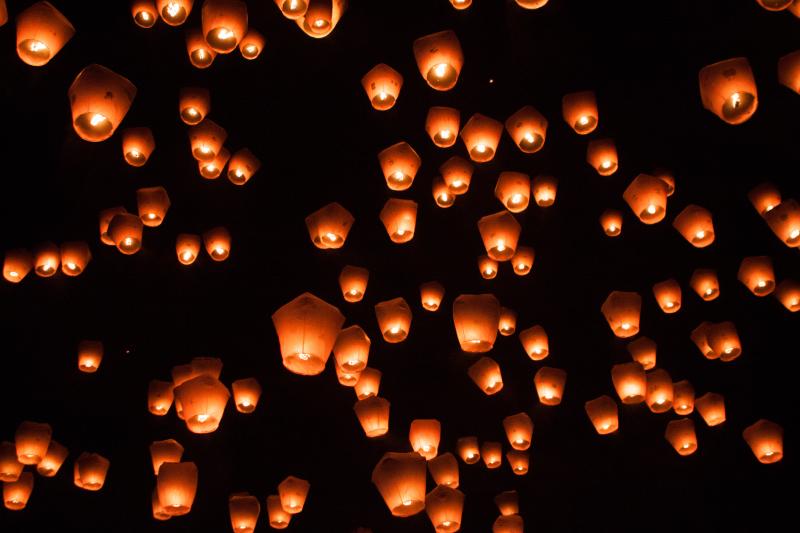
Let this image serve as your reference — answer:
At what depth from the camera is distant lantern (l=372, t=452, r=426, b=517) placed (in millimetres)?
3545

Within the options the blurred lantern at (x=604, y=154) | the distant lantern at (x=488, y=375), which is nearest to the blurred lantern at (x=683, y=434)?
the distant lantern at (x=488, y=375)

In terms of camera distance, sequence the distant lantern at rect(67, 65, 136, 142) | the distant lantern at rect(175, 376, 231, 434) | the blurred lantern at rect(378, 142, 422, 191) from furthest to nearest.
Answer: the blurred lantern at rect(378, 142, 422, 191) < the distant lantern at rect(175, 376, 231, 434) < the distant lantern at rect(67, 65, 136, 142)

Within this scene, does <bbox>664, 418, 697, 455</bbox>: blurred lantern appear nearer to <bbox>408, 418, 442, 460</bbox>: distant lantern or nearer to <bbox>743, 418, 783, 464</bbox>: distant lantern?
<bbox>743, 418, 783, 464</bbox>: distant lantern

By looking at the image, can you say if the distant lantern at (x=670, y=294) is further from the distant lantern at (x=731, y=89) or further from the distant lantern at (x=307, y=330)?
the distant lantern at (x=307, y=330)

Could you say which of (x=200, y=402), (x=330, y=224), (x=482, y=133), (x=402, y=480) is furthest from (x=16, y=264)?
(x=482, y=133)

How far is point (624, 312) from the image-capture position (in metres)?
4.73

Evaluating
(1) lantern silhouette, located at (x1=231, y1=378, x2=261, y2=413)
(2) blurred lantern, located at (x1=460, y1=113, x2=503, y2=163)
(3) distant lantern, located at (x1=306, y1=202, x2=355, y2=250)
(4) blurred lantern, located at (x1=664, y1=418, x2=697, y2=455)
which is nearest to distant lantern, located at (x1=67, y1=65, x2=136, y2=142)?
(3) distant lantern, located at (x1=306, y1=202, x2=355, y2=250)

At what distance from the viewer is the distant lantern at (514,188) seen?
15.6 ft

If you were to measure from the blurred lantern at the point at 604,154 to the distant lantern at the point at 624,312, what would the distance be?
0.93m

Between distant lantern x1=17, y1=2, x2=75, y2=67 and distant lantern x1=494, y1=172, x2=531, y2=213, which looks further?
distant lantern x1=494, y1=172, x2=531, y2=213

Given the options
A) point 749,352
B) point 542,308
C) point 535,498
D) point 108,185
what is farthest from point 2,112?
point 749,352

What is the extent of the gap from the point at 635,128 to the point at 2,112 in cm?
507

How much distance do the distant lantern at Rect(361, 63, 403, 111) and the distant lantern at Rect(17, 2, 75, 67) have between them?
5.74 feet

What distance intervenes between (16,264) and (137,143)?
152 centimetres
